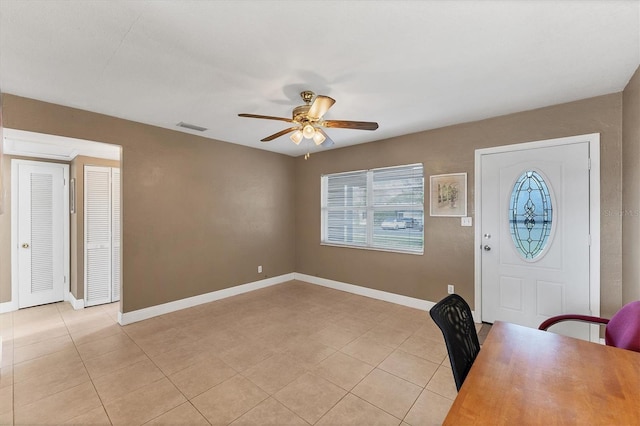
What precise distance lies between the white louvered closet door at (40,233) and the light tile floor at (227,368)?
0.38m

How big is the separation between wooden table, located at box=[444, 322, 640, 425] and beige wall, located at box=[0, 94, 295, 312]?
3.89 metres

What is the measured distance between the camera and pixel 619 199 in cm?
263

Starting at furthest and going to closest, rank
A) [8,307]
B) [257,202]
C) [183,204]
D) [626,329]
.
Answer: [257,202], [183,204], [8,307], [626,329]

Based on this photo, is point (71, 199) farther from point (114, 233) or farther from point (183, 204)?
point (183, 204)

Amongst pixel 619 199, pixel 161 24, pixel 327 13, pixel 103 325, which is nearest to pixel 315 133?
pixel 327 13

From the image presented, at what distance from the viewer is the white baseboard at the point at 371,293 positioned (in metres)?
3.96

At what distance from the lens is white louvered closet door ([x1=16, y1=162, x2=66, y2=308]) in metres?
3.97

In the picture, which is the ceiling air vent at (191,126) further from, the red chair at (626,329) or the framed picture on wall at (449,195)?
the red chair at (626,329)

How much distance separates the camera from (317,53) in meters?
2.00

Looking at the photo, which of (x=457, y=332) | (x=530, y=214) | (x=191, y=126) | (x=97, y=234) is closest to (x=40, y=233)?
(x=97, y=234)

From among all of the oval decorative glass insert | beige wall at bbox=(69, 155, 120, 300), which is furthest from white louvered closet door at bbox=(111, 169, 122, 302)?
the oval decorative glass insert

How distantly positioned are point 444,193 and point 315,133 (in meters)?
2.12

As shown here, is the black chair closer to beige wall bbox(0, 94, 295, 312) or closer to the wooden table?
the wooden table

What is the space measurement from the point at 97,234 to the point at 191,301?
1.81 meters
